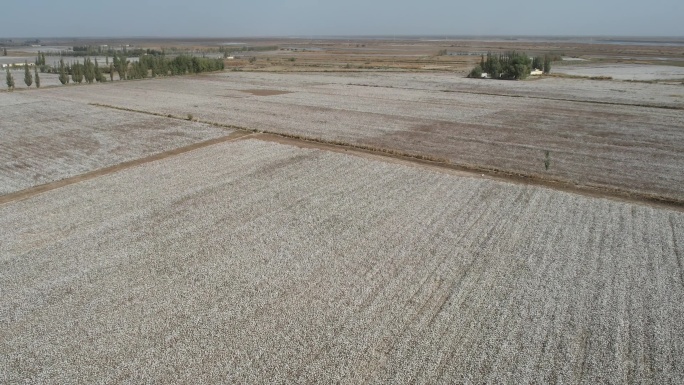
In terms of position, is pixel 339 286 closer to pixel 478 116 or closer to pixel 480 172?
pixel 480 172

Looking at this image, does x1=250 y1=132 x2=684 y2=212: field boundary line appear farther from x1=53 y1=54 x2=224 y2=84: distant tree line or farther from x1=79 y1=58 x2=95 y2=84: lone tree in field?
x1=53 y1=54 x2=224 y2=84: distant tree line

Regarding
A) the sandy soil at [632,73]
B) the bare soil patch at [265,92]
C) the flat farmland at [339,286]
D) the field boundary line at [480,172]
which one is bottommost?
the flat farmland at [339,286]

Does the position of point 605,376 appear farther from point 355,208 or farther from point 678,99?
point 678,99

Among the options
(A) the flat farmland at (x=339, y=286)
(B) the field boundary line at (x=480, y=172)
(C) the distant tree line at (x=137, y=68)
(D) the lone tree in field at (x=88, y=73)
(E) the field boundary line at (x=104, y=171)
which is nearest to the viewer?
(A) the flat farmland at (x=339, y=286)

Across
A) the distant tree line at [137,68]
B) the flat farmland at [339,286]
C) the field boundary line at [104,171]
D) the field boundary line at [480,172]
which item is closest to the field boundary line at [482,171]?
the field boundary line at [480,172]

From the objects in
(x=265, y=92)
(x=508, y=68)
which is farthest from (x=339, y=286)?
(x=508, y=68)

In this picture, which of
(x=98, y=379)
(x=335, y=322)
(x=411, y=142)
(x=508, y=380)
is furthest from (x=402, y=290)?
(x=411, y=142)

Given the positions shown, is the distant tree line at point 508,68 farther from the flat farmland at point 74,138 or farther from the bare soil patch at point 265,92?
the flat farmland at point 74,138
